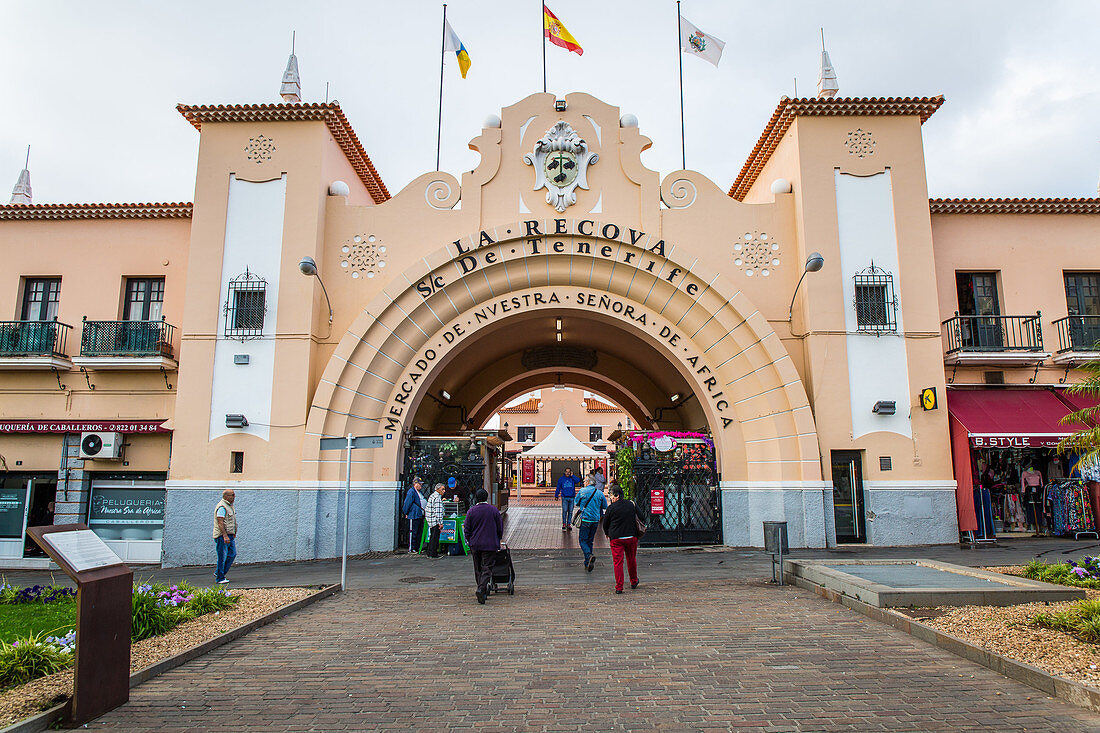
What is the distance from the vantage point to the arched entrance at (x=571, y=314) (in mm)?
15336

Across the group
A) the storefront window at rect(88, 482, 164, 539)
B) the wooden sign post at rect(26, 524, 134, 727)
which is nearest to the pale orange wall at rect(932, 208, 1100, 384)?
the wooden sign post at rect(26, 524, 134, 727)

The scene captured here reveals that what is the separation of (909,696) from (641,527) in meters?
5.33

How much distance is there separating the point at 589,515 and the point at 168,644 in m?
7.44

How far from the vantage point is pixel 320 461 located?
1507cm

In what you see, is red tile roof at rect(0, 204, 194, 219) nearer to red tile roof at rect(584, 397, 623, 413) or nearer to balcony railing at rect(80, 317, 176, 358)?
balcony railing at rect(80, 317, 176, 358)

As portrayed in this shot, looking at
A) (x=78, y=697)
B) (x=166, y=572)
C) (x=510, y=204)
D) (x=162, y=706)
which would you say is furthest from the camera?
(x=510, y=204)

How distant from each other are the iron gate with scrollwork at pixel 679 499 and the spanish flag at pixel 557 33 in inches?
403

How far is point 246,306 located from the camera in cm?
1566

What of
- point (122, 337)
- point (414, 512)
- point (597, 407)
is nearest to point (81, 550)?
point (414, 512)

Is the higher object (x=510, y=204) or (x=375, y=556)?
(x=510, y=204)

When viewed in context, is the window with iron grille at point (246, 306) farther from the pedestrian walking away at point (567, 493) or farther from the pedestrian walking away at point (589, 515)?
the pedestrian walking away at point (567, 493)

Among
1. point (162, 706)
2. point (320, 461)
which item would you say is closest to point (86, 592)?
point (162, 706)

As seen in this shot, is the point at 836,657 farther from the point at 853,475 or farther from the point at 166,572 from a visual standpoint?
the point at 166,572

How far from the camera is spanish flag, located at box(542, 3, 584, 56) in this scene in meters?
17.2
